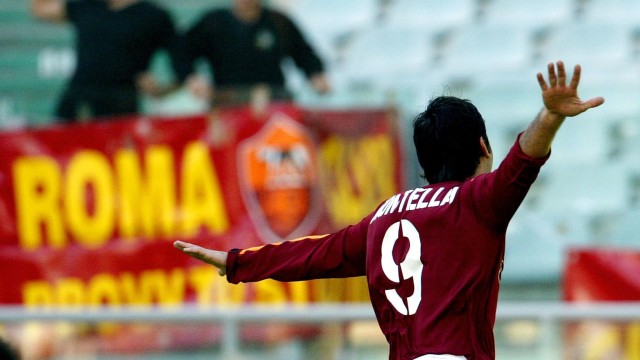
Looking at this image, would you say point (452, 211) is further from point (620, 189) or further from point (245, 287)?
point (620, 189)

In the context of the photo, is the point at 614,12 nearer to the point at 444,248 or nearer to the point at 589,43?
the point at 589,43

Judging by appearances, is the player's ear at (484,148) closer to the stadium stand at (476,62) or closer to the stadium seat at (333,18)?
the stadium stand at (476,62)

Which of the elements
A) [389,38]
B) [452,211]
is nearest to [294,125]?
[389,38]

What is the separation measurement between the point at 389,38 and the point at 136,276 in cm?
382

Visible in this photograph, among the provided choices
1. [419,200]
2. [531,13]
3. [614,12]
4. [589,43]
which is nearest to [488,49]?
[531,13]

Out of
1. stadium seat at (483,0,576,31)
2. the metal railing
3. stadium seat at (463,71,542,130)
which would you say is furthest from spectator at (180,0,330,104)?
stadium seat at (483,0,576,31)

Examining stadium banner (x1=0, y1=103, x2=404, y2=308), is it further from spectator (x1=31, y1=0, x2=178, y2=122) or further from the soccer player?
the soccer player

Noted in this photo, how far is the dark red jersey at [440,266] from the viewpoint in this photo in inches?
134

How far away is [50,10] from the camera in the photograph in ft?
29.0

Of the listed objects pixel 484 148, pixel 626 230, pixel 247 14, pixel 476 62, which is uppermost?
pixel 247 14

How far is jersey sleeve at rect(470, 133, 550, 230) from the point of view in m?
3.19

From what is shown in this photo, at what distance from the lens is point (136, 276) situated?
26.1ft

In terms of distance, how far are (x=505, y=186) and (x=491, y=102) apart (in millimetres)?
6005

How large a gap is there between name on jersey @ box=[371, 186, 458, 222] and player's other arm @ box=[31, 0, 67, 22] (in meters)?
5.57
